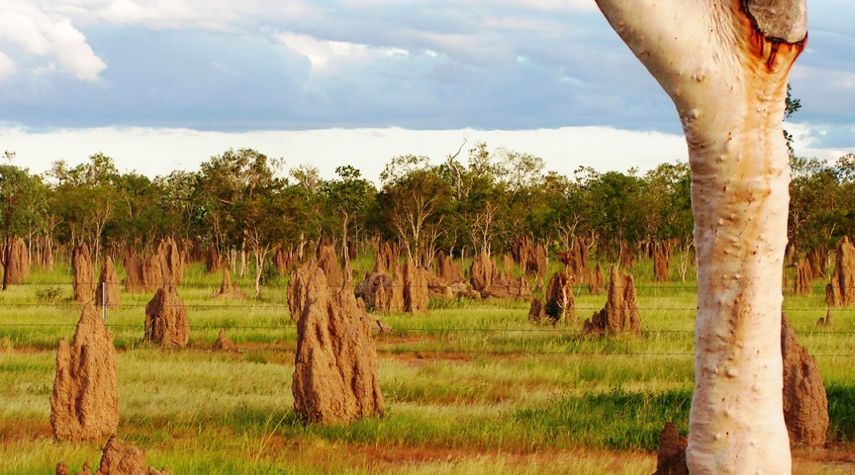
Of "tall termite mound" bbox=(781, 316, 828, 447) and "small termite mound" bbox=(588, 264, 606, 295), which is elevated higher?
"small termite mound" bbox=(588, 264, 606, 295)

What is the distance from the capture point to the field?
9859 millimetres

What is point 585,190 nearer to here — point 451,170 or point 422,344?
point 451,170

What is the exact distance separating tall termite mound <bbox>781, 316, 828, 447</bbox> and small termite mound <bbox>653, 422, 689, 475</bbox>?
14.0ft

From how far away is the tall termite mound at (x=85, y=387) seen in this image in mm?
10711

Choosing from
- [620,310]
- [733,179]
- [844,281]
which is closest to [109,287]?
[620,310]

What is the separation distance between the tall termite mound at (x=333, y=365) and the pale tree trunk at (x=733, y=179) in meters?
6.96

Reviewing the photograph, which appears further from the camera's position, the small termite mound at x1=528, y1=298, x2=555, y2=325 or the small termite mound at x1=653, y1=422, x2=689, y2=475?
the small termite mound at x1=528, y1=298, x2=555, y2=325

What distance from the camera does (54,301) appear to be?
29.8 metres

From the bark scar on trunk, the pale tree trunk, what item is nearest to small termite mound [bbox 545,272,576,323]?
the pale tree trunk

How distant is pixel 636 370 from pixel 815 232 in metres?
30.2

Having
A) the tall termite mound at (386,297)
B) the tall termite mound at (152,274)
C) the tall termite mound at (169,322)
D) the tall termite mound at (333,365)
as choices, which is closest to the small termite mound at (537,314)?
the tall termite mound at (386,297)

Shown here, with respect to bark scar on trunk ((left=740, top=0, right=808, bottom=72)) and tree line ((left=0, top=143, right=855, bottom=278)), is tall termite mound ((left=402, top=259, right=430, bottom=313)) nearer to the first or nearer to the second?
tree line ((left=0, top=143, right=855, bottom=278))

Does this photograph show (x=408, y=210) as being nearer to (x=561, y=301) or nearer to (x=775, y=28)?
(x=561, y=301)

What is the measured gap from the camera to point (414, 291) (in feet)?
87.9
